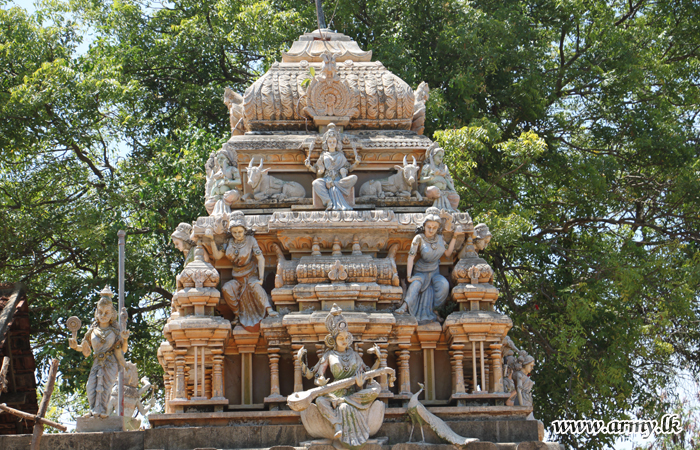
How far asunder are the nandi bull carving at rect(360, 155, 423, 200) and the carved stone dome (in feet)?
3.52

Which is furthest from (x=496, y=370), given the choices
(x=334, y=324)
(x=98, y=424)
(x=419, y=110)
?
(x=98, y=424)

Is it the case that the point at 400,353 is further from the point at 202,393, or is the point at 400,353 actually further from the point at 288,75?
the point at 288,75

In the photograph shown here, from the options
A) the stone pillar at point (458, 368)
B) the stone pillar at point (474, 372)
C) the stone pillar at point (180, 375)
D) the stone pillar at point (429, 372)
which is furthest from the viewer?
the stone pillar at point (429, 372)

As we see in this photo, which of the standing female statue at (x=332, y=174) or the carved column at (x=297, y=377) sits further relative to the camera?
the standing female statue at (x=332, y=174)

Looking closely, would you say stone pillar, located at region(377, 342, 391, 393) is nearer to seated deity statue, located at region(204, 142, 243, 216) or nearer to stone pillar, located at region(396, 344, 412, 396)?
stone pillar, located at region(396, 344, 412, 396)

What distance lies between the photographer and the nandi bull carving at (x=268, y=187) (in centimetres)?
1675

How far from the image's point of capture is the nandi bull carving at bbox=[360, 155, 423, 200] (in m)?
17.0

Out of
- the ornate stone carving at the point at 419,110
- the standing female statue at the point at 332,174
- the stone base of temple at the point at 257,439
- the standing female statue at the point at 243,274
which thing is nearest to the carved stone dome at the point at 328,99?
the ornate stone carving at the point at 419,110

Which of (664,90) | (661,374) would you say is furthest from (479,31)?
(661,374)

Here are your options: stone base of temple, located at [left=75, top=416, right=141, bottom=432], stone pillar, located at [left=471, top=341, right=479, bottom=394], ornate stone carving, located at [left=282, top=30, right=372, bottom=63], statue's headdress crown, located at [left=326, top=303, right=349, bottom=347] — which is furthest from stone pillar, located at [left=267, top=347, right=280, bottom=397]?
ornate stone carving, located at [left=282, top=30, right=372, bottom=63]

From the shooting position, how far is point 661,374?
71.7ft

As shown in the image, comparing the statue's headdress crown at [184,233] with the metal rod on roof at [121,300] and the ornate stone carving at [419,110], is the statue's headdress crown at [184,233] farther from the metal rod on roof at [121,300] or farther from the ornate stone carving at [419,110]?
the ornate stone carving at [419,110]

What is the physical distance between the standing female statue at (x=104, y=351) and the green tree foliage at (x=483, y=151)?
708 centimetres

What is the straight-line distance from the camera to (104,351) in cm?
1430
